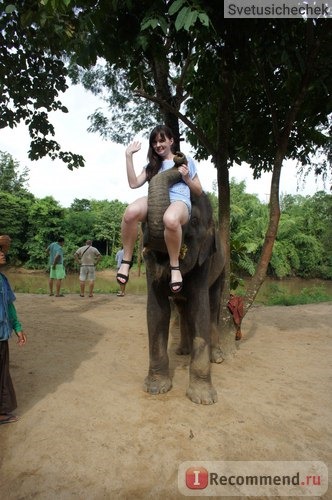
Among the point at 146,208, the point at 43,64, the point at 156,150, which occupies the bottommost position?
the point at 146,208

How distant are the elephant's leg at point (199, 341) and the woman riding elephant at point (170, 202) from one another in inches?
Result: 36.1

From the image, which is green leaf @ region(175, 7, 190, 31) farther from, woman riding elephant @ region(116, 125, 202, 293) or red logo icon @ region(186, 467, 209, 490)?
red logo icon @ region(186, 467, 209, 490)

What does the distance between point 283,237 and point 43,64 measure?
76.1 ft

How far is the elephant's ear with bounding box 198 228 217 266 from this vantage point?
356cm

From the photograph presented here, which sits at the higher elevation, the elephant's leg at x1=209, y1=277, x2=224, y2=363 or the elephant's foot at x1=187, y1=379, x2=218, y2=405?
the elephant's leg at x1=209, y1=277, x2=224, y2=363

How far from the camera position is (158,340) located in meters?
3.83

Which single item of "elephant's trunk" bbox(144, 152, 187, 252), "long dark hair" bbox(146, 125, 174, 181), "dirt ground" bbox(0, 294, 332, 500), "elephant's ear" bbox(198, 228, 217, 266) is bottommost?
"dirt ground" bbox(0, 294, 332, 500)

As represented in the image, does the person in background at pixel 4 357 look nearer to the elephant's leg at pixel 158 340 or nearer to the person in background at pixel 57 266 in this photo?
the elephant's leg at pixel 158 340

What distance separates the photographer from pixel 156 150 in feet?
11.0

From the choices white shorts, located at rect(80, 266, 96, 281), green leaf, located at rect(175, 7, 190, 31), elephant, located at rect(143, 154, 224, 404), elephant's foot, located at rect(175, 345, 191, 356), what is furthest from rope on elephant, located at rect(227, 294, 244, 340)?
white shorts, located at rect(80, 266, 96, 281)

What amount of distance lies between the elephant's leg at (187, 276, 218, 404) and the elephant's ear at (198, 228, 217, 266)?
0.20 meters

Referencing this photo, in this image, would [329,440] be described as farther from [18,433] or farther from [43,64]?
[43,64]

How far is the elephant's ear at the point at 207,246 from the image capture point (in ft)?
11.7

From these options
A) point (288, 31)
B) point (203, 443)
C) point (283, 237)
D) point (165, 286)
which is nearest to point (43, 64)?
point (288, 31)
